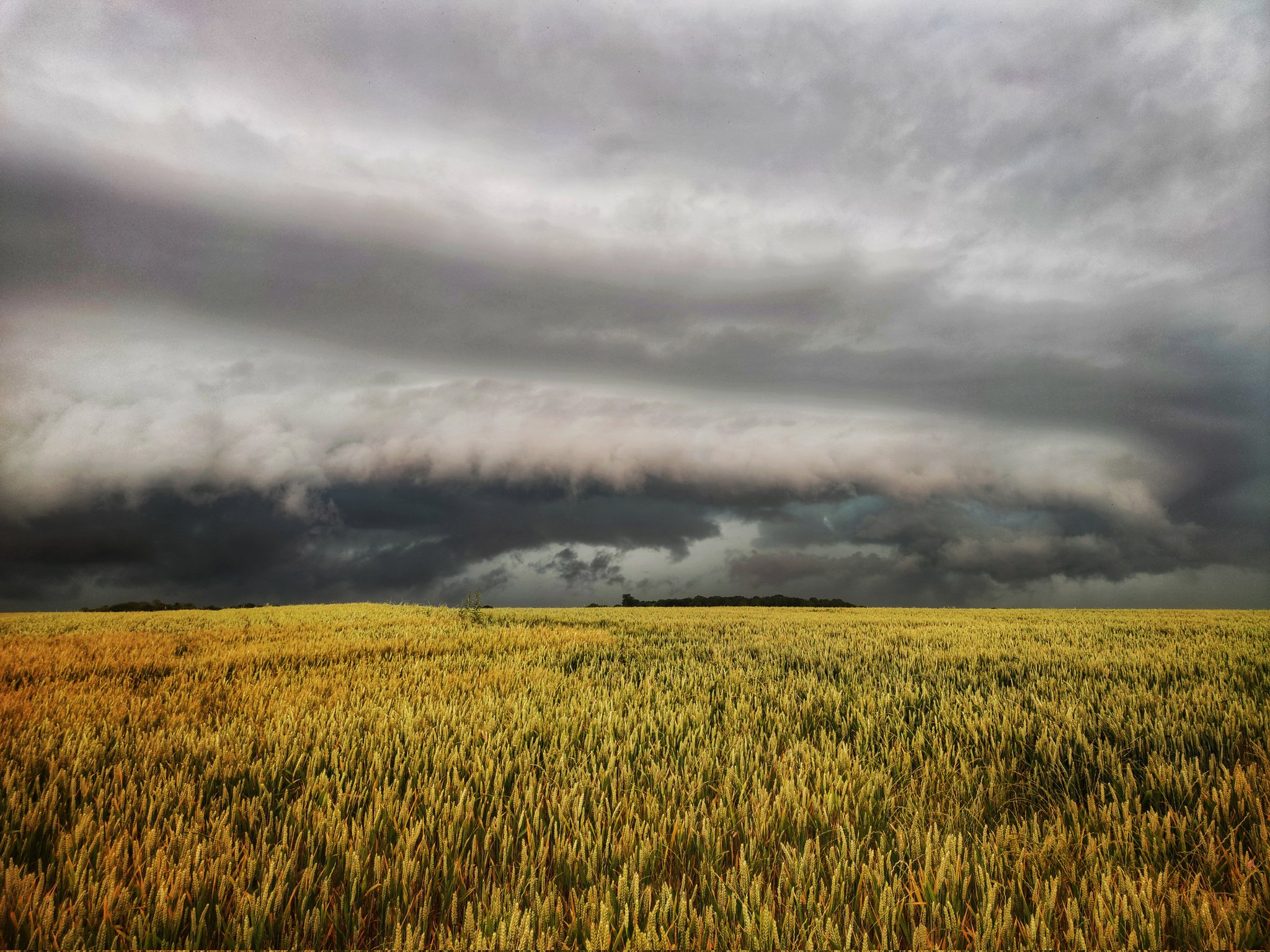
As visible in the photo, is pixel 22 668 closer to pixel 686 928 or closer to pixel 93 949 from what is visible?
pixel 93 949

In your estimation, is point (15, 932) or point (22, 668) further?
point (22, 668)

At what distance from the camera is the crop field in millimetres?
2008

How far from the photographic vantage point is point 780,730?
4379 mm

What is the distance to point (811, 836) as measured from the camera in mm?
2775

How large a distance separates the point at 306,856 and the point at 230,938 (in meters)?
0.60

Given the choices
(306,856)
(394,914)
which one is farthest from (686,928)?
(306,856)

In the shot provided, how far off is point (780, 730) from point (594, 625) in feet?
34.0

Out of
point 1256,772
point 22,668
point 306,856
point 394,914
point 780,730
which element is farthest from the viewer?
point 22,668

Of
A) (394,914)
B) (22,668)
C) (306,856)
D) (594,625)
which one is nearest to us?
(394,914)

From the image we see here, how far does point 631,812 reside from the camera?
2.76 meters

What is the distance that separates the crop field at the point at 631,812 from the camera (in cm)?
201

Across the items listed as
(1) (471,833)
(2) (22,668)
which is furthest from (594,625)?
(1) (471,833)

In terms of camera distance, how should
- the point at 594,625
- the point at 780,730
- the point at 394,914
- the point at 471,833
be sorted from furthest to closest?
the point at 594,625 < the point at 780,730 < the point at 471,833 < the point at 394,914

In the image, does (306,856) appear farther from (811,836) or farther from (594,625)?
(594,625)
